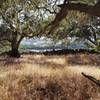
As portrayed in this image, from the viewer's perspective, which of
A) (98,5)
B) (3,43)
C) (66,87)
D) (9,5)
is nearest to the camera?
(98,5)

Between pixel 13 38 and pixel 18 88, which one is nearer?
pixel 18 88

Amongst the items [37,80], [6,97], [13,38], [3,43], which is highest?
[6,97]

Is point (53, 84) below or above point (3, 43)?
above

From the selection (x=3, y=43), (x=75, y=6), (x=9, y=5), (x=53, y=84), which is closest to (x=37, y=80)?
(x=53, y=84)

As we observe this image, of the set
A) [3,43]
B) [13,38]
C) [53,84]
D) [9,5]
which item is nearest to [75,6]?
[53,84]

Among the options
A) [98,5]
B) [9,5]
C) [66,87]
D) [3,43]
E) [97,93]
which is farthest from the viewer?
[3,43]

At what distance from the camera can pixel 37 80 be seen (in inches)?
431

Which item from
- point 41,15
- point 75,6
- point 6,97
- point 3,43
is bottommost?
point 3,43

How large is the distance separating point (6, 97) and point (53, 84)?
2564 mm

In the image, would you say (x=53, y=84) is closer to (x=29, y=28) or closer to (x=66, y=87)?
(x=66, y=87)

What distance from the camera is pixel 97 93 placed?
366 inches

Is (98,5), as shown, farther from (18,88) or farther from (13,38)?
(13,38)

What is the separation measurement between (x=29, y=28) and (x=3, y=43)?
14.5 metres

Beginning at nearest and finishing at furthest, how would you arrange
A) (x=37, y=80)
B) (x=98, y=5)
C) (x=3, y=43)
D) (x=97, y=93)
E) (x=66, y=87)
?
(x=98, y=5) < (x=97, y=93) < (x=66, y=87) < (x=37, y=80) < (x=3, y=43)
